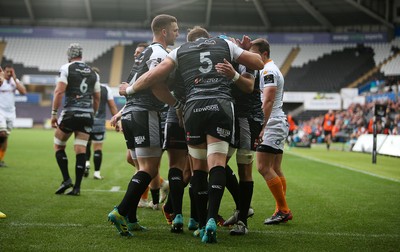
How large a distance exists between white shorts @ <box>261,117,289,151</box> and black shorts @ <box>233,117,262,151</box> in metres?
0.70

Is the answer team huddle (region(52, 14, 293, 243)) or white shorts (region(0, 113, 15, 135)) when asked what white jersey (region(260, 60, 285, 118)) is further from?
white shorts (region(0, 113, 15, 135))

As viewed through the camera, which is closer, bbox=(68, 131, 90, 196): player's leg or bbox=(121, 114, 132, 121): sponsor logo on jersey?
bbox=(121, 114, 132, 121): sponsor logo on jersey

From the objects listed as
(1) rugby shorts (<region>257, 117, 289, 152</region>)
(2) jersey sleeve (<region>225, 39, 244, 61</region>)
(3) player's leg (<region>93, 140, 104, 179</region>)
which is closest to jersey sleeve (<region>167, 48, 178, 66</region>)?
(2) jersey sleeve (<region>225, 39, 244, 61</region>)

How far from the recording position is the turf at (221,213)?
4.91 metres

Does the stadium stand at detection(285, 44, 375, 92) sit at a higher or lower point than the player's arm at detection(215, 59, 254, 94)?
higher

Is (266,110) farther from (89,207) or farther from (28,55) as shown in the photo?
(28,55)

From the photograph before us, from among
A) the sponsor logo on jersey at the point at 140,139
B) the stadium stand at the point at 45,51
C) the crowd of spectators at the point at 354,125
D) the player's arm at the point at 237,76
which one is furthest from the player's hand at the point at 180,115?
the stadium stand at the point at 45,51

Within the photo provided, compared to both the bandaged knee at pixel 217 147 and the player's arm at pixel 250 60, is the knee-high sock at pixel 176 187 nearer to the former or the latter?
the bandaged knee at pixel 217 147

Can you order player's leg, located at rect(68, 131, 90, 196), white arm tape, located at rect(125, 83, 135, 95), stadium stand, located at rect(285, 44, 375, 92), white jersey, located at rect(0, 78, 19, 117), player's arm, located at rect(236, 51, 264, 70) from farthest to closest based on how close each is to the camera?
stadium stand, located at rect(285, 44, 375, 92), white jersey, located at rect(0, 78, 19, 117), player's leg, located at rect(68, 131, 90, 196), white arm tape, located at rect(125, 83, 135, 95), player's arm, located at rect(236, 51, 264, 70)

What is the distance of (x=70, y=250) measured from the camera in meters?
4.52

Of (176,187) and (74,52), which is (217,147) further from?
(74,52)

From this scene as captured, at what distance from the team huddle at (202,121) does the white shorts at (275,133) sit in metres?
0.01

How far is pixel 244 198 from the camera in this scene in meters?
5.77

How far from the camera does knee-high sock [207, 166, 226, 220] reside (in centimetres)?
498
